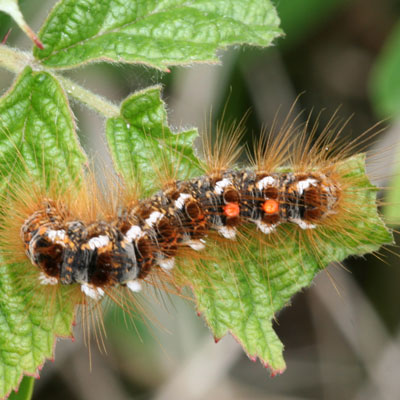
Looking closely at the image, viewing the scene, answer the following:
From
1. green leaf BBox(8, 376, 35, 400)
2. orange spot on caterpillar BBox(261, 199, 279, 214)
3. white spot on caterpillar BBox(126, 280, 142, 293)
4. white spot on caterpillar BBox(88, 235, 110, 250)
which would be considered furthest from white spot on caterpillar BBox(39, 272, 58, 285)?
orange spot on caterpillar BBox(261, 199, 279, 214)

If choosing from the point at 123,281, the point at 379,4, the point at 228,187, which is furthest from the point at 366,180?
the point at 379,4

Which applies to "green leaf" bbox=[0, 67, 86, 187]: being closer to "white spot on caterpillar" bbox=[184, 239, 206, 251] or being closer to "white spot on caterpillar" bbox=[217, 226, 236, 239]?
"white spot on caterpillar" bbox=[184, 239, 206, 251]

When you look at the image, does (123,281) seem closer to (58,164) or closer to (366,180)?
(58,164)

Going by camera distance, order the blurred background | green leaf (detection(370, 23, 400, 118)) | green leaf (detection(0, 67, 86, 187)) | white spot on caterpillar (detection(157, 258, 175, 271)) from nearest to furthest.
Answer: green leaf (detection(0, 67, 86, 187)), white spot on caterpillar (detection(157, 258, 175, 271)), green leaf (detection(370, 23, 400, 118)), the blurred background

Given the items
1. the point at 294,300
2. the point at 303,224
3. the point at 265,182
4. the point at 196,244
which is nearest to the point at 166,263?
the point at 196,244

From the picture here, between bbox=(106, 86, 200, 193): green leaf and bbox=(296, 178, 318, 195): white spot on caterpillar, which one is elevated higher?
bbox=(106, 86, 200, 193): green leaf

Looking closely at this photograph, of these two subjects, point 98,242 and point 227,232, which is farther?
point 227,232

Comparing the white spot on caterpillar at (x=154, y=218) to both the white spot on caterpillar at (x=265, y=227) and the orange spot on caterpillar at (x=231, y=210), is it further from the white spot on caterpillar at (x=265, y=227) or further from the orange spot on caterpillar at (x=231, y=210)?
the white spot on caterpillar at (x=265, y=227)

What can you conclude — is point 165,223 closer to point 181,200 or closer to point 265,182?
point 181,200
